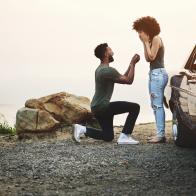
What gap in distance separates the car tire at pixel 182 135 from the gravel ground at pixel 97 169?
146 mm

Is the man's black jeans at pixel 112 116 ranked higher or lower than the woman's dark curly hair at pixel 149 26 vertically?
lower

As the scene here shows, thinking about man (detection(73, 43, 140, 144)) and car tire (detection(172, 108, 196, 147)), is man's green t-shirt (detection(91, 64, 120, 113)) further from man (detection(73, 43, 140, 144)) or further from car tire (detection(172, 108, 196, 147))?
car tire (detection(172, 108, 196, 147))

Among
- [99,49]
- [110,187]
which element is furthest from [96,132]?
[110,187]

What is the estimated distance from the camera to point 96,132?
30.6 feet

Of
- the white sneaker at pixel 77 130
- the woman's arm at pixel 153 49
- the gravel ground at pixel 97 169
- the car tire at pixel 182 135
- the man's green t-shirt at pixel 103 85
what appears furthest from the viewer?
the white sneaker at pixel 77 130

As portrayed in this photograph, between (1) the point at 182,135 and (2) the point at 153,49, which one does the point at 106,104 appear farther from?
(1) the point at 182,135

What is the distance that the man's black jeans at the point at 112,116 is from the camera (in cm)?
916

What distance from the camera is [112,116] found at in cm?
926

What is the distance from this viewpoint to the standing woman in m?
8.88

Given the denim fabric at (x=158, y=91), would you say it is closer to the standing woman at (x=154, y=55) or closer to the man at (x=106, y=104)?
the standing woman at (x=154, y=55)

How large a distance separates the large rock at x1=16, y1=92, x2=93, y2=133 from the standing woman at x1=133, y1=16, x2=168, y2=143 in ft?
9.72

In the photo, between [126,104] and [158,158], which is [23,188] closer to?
[158,158]

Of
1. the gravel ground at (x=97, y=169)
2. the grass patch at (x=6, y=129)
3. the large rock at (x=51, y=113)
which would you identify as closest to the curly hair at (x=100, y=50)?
the gravel ground at (x=97, y=169)

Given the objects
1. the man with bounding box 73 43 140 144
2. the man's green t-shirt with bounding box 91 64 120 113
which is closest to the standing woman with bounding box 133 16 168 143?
the man with bounding box 73 43 140 144
